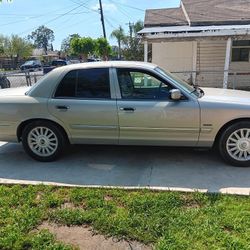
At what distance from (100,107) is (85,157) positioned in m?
1.00

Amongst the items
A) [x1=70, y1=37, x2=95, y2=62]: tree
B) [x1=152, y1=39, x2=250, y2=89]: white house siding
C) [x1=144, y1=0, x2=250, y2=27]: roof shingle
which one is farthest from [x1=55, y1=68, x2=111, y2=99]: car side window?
[x1=70, y1=37, x2=95, y2=62]: tree

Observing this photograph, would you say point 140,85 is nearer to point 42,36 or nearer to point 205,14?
point 205,14

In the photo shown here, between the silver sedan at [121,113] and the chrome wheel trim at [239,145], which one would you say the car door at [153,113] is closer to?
the silver sedan at [121,113]

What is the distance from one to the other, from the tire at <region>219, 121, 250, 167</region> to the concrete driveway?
0.13 metres

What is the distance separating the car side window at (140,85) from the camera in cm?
501

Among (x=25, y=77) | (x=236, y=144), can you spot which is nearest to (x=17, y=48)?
(x=25, y=77)

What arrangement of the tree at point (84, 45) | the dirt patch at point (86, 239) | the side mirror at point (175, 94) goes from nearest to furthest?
1. the dirt patch at point (86, 239)
2. the side mirror at point (175, 94)
3. the tree at point (84, 45)

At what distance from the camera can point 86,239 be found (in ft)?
10.6

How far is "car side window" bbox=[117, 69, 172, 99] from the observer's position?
5012 mm

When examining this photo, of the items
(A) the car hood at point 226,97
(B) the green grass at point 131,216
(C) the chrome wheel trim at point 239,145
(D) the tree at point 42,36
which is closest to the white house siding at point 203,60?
(A) the car hood at point 226,97

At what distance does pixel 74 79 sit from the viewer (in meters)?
5.19

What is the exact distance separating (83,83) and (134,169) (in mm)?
1568

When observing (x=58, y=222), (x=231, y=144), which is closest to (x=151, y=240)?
(x=58, y=222)

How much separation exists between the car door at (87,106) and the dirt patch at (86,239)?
6.39 feet
